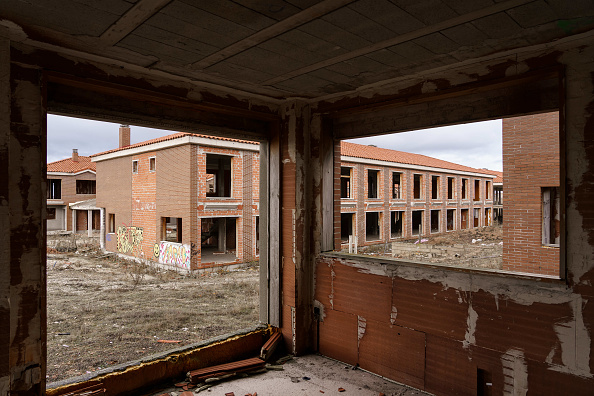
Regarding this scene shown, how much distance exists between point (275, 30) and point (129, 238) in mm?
20166

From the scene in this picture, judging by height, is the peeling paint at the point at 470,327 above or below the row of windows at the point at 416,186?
below

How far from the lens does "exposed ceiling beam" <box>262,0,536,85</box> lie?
251cm

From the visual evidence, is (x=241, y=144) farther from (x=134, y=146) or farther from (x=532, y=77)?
(x=532, y=77)

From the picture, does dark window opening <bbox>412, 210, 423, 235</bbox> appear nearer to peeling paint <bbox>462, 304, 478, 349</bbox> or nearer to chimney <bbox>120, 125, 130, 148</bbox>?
chimney <bbox>120, 125, 130, 148</bbox>

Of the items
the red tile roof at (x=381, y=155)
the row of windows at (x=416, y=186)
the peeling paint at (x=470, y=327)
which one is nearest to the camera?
the peeling paint at (x=470, y=327)

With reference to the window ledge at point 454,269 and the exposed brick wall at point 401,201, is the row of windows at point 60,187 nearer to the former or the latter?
the exposed brick wall at point 401,201

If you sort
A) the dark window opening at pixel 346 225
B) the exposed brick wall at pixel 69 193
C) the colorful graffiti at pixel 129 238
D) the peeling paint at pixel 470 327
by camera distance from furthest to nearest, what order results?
1. the exposed brick wall at pixel 69 193
2. the dark window opening at pixel 346 225
3. the colorful graffiti at pixel 129 238
4. the peeling paint at pixel 470 327

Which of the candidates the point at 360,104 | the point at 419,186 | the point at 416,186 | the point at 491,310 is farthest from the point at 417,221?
the point at 491,310

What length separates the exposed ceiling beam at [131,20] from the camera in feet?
8.02

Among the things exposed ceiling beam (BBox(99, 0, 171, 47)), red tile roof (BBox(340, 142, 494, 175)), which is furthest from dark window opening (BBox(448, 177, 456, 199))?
exposed ceiling beam (BBox(99, 0, 171, 47))

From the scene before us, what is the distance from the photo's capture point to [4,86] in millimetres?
2910

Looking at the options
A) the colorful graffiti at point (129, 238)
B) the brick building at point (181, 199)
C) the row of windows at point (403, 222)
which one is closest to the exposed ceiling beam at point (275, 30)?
the brick building at point (181, 199)

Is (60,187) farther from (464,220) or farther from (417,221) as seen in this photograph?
(464,220)

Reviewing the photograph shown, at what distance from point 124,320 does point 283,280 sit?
562 cm
